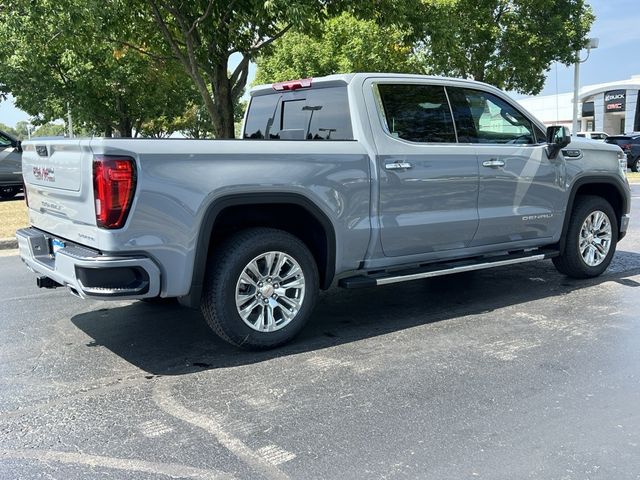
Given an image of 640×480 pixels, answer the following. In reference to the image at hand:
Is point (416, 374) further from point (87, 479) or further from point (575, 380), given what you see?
point (87, 479)

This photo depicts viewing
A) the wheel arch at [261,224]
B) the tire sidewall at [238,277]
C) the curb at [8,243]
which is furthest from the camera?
the curb at [8,243]

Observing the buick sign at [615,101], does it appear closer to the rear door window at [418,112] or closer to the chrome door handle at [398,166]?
the rear door window at [418,112]

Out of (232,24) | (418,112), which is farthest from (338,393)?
(232,24)

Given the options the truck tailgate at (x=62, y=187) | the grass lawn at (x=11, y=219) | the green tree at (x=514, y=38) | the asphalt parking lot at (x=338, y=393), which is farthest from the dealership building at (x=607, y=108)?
the truck tailgate at (x=62, y=187)

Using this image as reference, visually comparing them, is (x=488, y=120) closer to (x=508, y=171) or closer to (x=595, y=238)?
(x=508, y=171)

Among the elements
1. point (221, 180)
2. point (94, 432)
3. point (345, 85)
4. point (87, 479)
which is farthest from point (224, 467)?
point (345, 85)

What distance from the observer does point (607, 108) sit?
51.8 m

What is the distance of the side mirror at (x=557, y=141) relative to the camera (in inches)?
230

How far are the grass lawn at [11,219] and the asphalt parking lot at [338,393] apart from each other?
4.29 meters

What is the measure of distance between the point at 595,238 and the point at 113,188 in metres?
4.94

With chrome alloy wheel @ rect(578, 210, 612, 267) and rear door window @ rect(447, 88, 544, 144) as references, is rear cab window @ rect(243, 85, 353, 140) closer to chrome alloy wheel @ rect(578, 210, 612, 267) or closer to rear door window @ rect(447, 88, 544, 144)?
rear door window @ rect(447, 88, 544, 144)

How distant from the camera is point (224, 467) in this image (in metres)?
2.93

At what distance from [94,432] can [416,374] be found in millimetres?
1971

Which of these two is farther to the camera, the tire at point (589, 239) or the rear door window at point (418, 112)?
the tire at point (589, 239)
